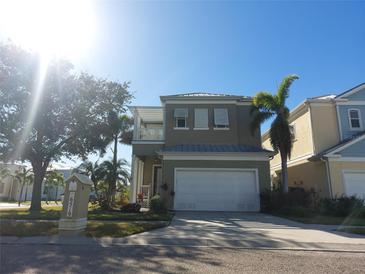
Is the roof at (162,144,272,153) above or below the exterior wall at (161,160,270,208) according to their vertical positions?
above

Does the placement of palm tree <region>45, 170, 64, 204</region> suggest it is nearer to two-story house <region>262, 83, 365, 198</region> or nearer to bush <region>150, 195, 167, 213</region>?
bush <region>150, 195, 167, 213</region>

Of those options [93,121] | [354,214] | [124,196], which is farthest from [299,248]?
[124,196]

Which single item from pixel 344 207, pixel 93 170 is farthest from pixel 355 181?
pixel 93 170

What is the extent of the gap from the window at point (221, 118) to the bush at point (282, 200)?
5.52 meters

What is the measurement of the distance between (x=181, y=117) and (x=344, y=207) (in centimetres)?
1124

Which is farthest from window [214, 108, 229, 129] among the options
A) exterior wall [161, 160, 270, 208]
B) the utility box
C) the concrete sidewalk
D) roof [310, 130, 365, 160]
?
the utility box

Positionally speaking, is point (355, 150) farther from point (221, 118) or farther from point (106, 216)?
point (106, 216)

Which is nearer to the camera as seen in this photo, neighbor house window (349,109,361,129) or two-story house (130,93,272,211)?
two-story house (130,93,272,211)

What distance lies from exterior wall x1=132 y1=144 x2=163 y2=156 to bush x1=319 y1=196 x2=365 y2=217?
34.8 ft

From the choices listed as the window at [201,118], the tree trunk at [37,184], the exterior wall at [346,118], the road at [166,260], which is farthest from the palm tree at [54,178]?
the exterior wall at [346,118]

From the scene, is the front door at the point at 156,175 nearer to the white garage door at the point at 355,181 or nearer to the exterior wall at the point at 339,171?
the exterior wall at the point at 339,171

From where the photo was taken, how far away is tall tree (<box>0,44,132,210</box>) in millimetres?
15883

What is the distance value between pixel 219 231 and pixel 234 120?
11.4 m

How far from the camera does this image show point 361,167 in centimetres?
1670
